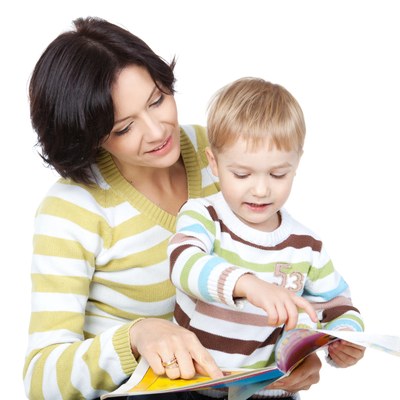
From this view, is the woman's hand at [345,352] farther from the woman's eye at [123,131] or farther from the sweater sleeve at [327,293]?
the woman's eye at [123,131]

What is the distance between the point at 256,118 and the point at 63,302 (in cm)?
69

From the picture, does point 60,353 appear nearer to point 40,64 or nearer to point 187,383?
point 187,383

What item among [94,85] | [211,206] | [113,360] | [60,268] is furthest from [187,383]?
[94,85]

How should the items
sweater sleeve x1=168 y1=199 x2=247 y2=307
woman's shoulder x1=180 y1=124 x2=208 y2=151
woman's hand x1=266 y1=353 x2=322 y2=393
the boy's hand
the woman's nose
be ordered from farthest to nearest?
woman's shoulder x1=180 y1=124 x2=208 y2=151
the woman's nose
woman's hand x1=266 y1=353 x2=322 y2=393
sweater sleeve x1=168 y1=199 x2=247 y2=307
the boy's hand

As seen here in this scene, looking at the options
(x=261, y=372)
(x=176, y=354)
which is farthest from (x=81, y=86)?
(x=261, y=372)

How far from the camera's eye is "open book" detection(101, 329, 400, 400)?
5.35 ft

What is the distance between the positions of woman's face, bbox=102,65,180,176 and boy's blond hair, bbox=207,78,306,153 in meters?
0.19

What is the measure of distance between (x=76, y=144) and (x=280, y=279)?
59 cm

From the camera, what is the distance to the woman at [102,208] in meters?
2.06

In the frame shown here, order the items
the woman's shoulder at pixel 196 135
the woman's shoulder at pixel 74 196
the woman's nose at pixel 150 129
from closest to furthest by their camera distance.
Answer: the woman's nose at pixel 150 129 → the woman's shoulder at pixel 74 196 → the woman's shoulder at pixel 196 135

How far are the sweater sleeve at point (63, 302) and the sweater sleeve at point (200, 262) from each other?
1.01ft

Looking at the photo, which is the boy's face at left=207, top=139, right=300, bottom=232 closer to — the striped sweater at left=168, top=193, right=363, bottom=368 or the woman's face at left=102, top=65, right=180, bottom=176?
the striped sweater at left=168, top=193, right=363, bottom=368

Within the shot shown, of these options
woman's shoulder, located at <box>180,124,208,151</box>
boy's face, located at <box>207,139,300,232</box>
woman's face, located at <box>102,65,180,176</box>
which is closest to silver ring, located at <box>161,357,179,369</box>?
boy's face, located at <box>207,139,300,232</box>

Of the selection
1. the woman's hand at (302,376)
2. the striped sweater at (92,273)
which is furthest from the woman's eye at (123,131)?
the woman's hand at (302,376)
